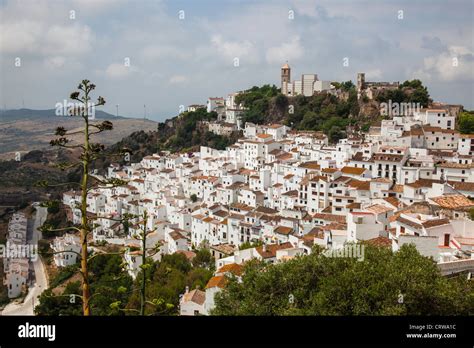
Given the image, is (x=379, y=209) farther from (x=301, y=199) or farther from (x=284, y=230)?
(x=301, y=199)

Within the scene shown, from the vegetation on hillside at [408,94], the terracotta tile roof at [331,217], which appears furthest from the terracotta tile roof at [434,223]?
the vegetation on hillside at [408,94]

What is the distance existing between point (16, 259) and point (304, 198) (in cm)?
1286

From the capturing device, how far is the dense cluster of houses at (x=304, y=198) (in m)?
11.0

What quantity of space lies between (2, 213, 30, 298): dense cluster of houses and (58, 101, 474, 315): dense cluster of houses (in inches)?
122

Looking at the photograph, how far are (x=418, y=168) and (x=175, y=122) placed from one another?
25827 millimetres

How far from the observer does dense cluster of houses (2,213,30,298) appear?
743 inches

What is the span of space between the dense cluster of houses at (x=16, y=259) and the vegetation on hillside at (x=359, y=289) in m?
14.7

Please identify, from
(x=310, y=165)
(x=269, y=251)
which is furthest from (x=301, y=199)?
(x=269, y=251)

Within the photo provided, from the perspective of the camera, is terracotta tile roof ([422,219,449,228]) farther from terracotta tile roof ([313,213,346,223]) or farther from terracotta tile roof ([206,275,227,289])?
terracotta tile roof ([313,213,346,223])

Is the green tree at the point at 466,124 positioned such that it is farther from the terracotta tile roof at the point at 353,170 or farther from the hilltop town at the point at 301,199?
the terracotta tile roof at the point at 353,170

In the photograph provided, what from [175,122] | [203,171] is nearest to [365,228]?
[203,171]

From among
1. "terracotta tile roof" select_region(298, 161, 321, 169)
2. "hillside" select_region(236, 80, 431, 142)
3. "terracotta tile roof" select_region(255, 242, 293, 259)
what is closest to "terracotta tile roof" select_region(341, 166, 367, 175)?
"terracotta tile roof" select_region(298, 161, 321, 169)

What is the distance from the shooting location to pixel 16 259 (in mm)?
21547
